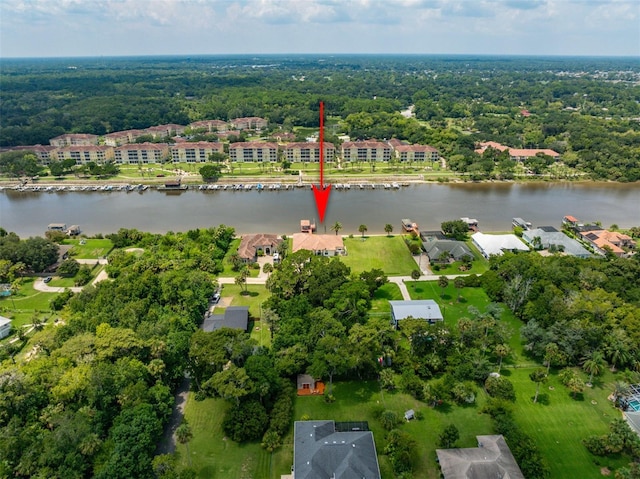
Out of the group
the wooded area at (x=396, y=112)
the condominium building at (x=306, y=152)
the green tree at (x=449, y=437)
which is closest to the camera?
the green tree at (x=449, y=437)

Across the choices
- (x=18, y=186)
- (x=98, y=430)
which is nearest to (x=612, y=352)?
(x=98, y=430)

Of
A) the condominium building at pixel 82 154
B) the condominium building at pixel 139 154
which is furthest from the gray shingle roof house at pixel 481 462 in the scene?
the condominium building at pixel 82 154

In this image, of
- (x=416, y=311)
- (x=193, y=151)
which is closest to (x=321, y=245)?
(x=416, y=311)

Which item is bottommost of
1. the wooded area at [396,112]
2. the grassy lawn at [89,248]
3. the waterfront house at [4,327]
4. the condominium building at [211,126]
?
the grassy lawn at [89,248]

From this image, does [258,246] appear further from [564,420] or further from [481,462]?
[564,420]

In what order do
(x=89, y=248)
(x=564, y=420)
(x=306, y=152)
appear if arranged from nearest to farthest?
(x=564, y=420), (x=89, y=248), (x=306, y=152)

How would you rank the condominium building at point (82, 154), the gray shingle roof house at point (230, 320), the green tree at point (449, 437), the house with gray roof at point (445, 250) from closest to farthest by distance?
the green tree at point (449, 437)
the gray shingle roof house at point (230, 320)
the house with gray roof at point (445, 250)
the condominium building at point (82, 154)

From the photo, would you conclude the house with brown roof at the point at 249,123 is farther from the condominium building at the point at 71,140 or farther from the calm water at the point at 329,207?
the calm water at the point at 329,207
